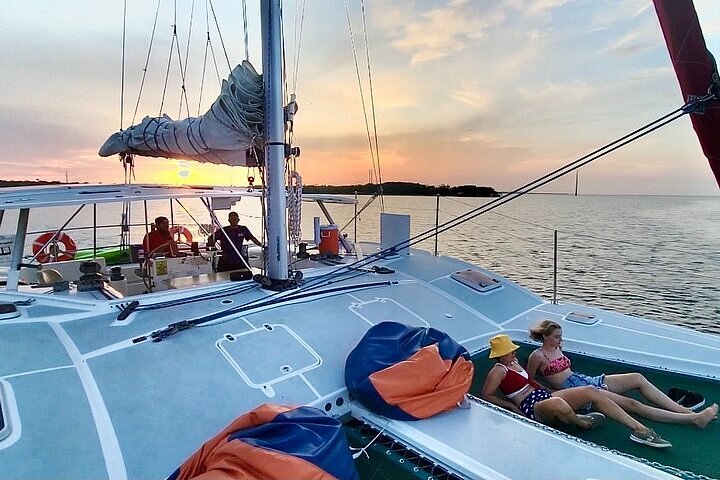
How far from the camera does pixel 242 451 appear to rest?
171 cm

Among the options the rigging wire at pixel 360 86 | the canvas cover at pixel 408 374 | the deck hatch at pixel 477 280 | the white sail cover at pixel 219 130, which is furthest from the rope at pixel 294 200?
the deck hatch at pixel 477 280

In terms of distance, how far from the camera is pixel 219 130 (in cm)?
432

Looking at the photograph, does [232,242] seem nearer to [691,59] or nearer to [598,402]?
[598,402]

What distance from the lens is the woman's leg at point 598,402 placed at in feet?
9.43

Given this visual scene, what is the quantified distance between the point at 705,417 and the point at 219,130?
14.1 feet

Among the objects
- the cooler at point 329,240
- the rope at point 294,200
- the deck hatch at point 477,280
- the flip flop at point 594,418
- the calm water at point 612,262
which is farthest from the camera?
the calm water at point 612,262

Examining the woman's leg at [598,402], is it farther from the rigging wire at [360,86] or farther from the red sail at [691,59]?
the rigging wire at [360,86]

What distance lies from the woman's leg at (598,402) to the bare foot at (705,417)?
35 cm

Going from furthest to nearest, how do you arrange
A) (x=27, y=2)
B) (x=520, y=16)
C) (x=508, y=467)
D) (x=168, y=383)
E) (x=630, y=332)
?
(x=520, y=16), (x=27, y=2), (x=630, y=332), (x=168, y=383), (x=508, y=467)

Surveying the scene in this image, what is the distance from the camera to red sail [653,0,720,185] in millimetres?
1973

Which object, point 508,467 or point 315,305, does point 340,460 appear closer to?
point 508,467

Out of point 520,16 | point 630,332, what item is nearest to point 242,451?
point 630,332

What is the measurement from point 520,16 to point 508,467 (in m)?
6.65

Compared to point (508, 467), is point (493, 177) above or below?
above
